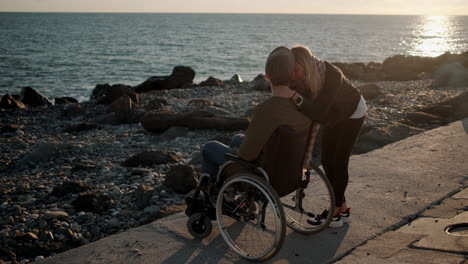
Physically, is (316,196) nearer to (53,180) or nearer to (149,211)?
(149,211)

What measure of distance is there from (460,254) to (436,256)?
→ 6.7 inches

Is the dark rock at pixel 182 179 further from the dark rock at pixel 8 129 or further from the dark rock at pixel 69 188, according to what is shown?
the dark rock at pixel 8 129

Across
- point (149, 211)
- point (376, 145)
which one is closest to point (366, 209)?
point (149, 211)

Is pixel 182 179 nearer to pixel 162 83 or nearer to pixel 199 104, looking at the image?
pixel 199 104

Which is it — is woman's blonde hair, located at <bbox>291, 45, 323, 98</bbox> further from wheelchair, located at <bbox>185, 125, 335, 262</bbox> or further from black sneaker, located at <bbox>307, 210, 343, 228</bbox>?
black sneaker, located at <bbox>307, 210, 343, 228</bbox>

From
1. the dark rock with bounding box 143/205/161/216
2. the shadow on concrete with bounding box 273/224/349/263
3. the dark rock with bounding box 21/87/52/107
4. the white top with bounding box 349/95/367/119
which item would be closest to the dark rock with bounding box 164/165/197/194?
the dark rock with bounding box 143/205/161/216

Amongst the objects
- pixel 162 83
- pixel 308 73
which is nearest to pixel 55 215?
pixel 308 73

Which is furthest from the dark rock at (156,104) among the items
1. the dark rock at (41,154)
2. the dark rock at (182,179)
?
the dark rock at (182,179)

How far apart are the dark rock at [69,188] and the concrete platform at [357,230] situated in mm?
2240

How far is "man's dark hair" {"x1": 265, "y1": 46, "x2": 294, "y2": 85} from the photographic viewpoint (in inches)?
131

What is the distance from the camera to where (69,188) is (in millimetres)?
6227

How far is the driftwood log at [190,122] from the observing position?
30.8ft

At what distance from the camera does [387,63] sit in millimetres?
25672

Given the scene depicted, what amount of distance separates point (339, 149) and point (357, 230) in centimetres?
71
